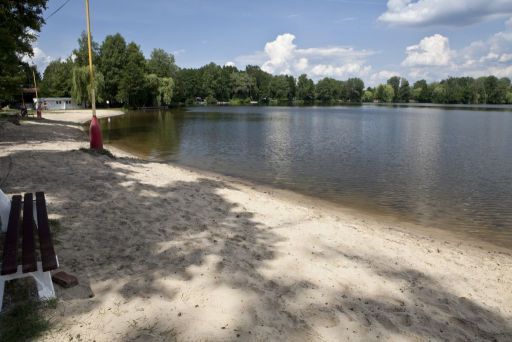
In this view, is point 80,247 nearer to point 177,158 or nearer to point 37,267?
point 37,267

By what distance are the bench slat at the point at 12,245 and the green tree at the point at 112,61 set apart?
84.0m

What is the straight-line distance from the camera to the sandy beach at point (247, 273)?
4.47 metres

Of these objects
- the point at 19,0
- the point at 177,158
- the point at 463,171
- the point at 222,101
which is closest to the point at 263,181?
the point at 177,158

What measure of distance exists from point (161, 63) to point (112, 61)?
19.9m

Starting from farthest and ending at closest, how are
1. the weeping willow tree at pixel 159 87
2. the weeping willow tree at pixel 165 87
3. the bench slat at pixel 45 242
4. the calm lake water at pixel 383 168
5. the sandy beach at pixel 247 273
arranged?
the weeping willow tree at pixel 165 87
the weeping willow tree at pixel 159 87
the calm lake water at pixel 383 168
the sandy beach at pixel 247 273
the bench slat at pixel 45 242

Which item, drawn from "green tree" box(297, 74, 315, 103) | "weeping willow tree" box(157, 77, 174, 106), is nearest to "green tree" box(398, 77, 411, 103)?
"green tree" box(297, 74, 315, 103)

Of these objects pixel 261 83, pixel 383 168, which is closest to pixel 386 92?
pixel 261 83

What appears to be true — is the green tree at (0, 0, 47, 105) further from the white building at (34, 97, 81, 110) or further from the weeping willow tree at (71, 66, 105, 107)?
the white building at (34, 97, 81, 110)

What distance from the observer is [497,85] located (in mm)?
155875

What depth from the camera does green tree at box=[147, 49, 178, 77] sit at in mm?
97875

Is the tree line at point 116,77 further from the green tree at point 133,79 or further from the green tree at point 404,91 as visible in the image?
the green tree at point 404,91

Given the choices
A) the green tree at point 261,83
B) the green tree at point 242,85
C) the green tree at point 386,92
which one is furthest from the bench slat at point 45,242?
the green tree at point 386,92

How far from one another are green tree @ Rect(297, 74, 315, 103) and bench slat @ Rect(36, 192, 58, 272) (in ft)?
616

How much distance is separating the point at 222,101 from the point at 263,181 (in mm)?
143214
